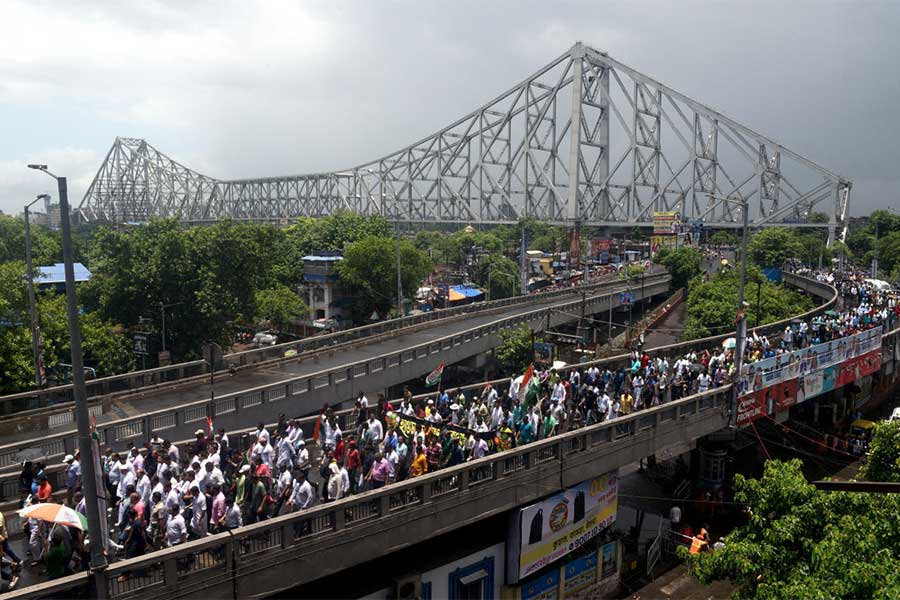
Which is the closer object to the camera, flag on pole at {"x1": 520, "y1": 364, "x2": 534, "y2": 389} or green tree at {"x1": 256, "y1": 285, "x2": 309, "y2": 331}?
flag on pole at {"x1": 520, "y1": 364, "x2": 534, "y2": 389}

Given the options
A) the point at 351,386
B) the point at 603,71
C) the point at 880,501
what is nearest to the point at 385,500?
the point at 880,501

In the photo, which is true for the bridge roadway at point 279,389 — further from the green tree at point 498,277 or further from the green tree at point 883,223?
the green tree at point 883,223

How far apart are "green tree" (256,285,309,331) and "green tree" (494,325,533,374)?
16.4 meters

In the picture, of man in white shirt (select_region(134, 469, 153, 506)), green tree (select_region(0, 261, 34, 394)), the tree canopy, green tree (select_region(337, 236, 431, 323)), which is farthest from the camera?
green tree (select_region(337, 236, 431, 323))

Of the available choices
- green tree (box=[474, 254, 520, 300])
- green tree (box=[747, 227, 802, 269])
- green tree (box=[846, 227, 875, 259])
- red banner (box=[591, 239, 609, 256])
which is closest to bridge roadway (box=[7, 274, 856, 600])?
green tree (box=[474, 254, 520, 300])

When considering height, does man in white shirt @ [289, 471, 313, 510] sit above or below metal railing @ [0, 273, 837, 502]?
above

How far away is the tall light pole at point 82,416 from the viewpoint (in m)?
8.97

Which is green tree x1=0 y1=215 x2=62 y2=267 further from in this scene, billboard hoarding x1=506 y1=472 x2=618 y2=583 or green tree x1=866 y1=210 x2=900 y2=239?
green tree x1=866 y1=210 x2=900 y2=239

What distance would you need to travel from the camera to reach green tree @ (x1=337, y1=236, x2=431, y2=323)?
5547 cm

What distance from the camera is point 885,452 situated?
13.9 m

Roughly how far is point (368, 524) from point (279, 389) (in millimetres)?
11739

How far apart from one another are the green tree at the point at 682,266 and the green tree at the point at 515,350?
121ft

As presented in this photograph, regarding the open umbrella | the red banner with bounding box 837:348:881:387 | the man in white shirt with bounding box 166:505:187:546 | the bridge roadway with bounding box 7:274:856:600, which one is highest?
the open umbrella

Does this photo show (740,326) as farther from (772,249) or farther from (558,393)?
(772,249)
